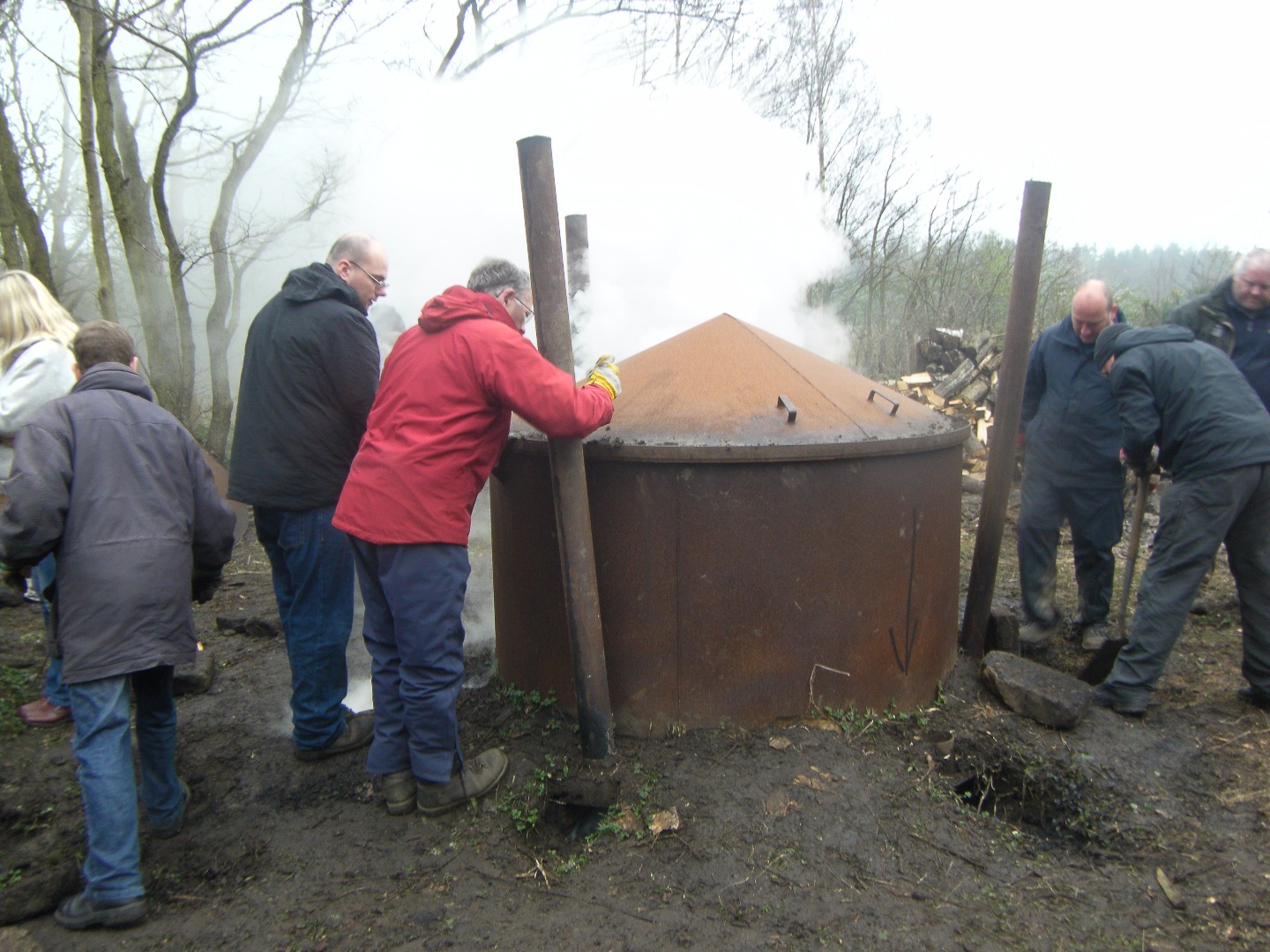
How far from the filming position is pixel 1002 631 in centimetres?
412

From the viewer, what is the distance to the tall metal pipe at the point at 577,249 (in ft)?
15.3

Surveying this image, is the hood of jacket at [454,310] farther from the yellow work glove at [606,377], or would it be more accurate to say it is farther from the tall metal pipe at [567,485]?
the yellow work glove at [606,377]

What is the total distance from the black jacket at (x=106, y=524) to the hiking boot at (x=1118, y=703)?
141 inches

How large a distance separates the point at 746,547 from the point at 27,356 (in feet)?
9.08

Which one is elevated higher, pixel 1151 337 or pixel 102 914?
pixel 1151 337

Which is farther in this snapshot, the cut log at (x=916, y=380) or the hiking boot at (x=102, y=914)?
the cut log at (x=916, y=380)

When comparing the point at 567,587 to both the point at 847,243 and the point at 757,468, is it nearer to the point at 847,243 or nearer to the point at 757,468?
the point at 757,468

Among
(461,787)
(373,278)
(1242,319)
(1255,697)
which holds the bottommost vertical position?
(1255,697)

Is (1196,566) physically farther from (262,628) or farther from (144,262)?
(144,262)

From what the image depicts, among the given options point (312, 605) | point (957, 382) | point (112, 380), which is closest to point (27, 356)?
point (112, 380)

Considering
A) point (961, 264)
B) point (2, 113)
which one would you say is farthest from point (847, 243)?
point (2, 113)

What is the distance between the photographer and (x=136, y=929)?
7.82 feet

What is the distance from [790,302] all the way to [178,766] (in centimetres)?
599

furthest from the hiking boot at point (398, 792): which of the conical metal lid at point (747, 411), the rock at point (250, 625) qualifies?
the rock at point (250, 625)
